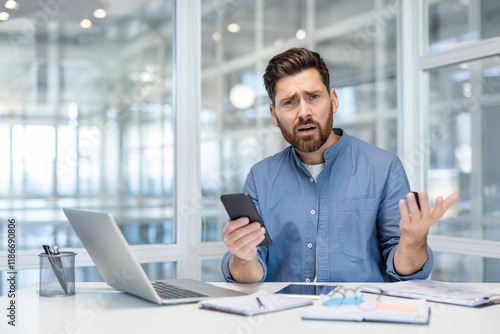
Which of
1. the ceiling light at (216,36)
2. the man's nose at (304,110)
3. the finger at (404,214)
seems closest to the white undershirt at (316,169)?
the man's nose at (304,110)

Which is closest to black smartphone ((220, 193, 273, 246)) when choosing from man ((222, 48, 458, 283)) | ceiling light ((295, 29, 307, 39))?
man ((222, 48, 458, 283))

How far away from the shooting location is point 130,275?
1330mm

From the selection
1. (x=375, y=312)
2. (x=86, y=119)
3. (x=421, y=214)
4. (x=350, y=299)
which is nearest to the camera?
(x=375, y=312)

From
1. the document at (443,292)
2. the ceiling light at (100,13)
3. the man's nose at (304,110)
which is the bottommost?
the document at (443,292)

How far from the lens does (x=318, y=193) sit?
6.44 feet

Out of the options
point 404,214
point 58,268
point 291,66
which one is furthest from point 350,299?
point 291,66

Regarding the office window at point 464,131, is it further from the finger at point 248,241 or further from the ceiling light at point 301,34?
the finger at point 248,241

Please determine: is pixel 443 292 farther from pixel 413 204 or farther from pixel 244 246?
pixel 244 246

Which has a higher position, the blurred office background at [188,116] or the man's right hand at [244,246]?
the blurred office background at [188,116]

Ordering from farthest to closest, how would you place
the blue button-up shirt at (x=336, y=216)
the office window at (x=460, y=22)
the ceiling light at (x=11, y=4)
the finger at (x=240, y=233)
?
1. the office window at (x=460, y=22)
2. the ceiling light at (x=11, y=4)
3. the blue button-up shirt at (x=336, y=216)
4. the finger at (x=240, y=233)

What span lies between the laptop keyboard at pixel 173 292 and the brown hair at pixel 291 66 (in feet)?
3.12

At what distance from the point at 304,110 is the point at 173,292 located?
92 centimetres

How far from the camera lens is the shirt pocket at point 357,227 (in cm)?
188

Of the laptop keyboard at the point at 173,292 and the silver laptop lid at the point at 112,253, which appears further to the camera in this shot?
the laptop keyboard at the point at 173,292
